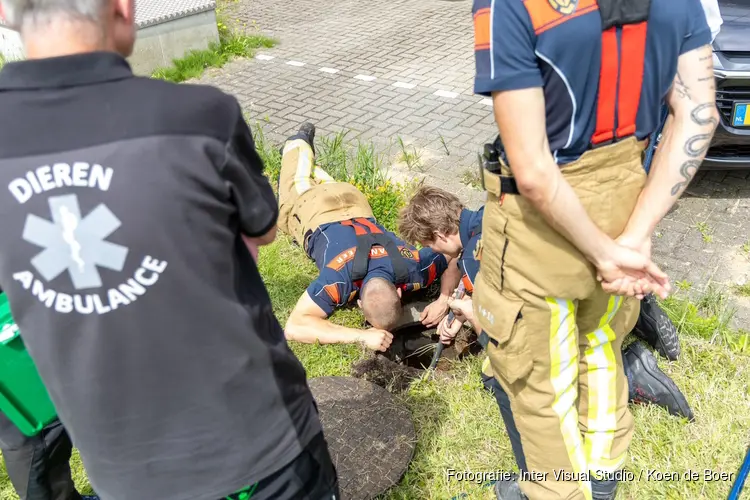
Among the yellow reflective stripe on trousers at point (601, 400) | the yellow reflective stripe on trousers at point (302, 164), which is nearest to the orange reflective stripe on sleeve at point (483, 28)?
the yellow reflective stripe on trousers at point (601, 400)

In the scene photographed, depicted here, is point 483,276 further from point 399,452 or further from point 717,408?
point 717,408

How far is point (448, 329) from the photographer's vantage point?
3340 mm

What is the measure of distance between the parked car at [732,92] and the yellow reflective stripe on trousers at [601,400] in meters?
2.65

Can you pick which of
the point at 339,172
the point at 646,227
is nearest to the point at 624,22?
Answer: the point at 646,227

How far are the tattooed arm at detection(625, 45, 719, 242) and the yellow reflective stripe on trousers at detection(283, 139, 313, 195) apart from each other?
2.88m

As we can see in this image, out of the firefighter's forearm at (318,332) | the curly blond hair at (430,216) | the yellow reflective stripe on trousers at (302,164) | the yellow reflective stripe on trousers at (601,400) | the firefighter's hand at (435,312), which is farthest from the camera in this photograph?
the yellow reflective stripe on trousers at (302,164)

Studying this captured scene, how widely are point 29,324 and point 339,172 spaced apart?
3708 millimetres

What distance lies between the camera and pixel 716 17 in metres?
2.18

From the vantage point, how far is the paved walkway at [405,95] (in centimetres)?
399

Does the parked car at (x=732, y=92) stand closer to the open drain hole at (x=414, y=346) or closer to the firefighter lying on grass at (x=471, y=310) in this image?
the firefighter lying on grass at (x=471, y=310)

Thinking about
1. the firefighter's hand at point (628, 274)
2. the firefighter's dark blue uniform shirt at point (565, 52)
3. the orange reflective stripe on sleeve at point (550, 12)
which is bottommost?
the firefighter's hand at point (628, 274)

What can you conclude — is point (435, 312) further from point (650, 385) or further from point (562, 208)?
point (562, 208)

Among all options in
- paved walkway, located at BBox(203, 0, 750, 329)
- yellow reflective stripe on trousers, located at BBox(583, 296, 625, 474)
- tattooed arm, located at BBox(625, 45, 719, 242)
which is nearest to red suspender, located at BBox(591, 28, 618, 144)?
tattooed arm, located at BBox(625, 45, 719, 242)

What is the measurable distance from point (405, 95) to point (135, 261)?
5.63m
